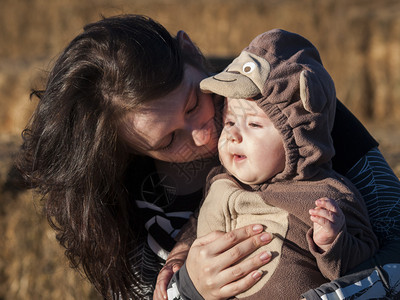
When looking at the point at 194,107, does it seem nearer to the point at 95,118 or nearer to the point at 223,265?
the point at 95,118

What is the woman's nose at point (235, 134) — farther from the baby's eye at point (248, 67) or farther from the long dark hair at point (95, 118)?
the long dark hair at point (95, 118)

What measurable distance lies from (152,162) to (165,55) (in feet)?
1.39

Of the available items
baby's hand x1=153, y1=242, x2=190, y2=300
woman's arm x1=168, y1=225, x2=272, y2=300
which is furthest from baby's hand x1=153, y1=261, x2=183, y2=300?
woman's arm x1=168, y1=225, x2=272, y2=300

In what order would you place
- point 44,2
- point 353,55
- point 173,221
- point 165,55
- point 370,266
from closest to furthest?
point 370,266 < point 165,55 < point 173,221 < point 353,55 < point 44,2

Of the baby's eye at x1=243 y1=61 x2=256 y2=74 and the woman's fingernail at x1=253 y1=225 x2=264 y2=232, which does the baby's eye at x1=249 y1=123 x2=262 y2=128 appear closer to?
the baby's eye at x1=243 y1=61 x2=256 y2=74

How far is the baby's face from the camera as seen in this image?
5.09 ft

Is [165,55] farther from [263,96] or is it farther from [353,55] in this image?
[353,55]

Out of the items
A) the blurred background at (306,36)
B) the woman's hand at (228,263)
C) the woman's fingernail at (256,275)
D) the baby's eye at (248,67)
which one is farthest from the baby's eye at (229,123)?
the blurred background at (306,36)

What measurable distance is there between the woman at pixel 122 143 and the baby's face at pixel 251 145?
0.48ft

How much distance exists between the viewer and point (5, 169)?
3.44 m

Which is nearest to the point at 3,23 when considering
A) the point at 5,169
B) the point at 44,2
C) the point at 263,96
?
the point at 44,2

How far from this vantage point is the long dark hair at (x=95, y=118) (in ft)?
5.79

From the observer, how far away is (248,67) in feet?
5.26

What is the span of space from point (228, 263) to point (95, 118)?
0.58 meters
